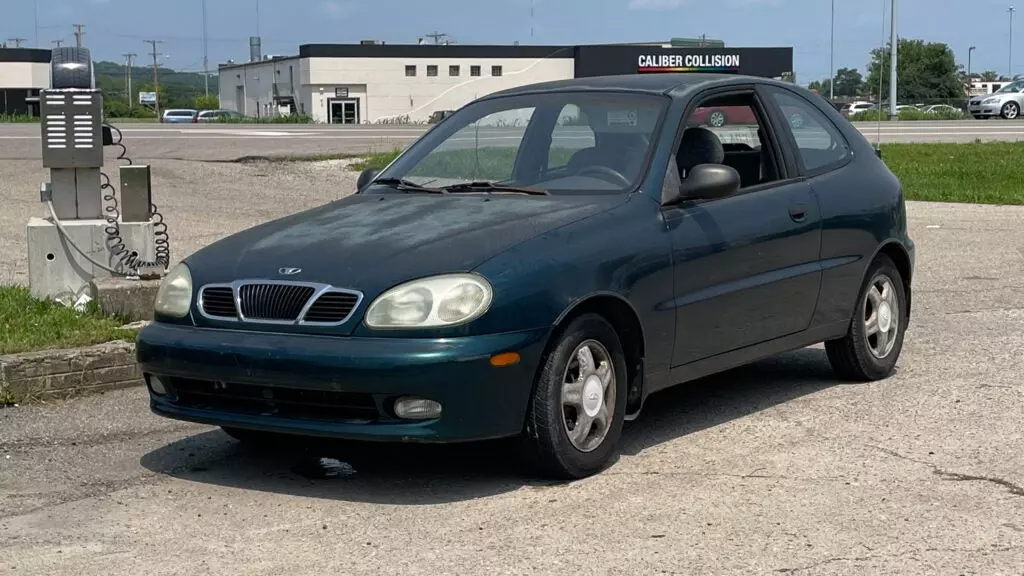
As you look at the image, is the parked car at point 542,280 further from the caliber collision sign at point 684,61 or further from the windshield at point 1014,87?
the caliber collision sign at point 684,61

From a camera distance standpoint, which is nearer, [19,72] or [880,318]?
[880,318]

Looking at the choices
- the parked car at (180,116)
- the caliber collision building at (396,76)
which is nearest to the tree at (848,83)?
the caliber collision building at (396,76)

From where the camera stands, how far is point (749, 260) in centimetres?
649

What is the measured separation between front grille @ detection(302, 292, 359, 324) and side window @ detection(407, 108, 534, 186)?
1.36m

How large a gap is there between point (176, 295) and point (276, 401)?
707 millimetres

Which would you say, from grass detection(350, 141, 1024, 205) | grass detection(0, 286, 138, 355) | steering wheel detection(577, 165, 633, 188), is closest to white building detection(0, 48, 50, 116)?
grass detection(350, 141, 1024, 205)

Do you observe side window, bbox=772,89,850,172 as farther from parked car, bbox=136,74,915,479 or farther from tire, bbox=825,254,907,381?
tire, bbox=825,254,907,381

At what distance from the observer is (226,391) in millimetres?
5602

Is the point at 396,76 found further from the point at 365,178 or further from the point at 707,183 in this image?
the point at 707,183

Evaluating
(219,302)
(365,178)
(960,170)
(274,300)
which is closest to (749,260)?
(365,178)

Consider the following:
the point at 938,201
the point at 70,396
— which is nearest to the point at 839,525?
the point at 70,396

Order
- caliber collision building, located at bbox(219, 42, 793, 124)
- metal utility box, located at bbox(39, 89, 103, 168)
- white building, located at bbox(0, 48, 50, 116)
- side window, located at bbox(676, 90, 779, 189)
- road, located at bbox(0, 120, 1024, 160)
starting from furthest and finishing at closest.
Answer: caliber collision building, located at bbox(219, 42, 793, 124), white building, located at bbox(0, 48, 50, 116), road, located at bbox(0, 120, 1024, 160), metal utility box, located at bbox(39, 89, 103, 168), side window, located at bbox(676, 90, 779, 189)

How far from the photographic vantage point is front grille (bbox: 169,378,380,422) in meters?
5.35

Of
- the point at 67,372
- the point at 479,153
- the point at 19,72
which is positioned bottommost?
the point at 67,372
